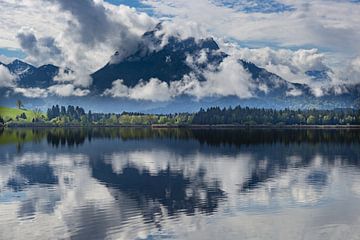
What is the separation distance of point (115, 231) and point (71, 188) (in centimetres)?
3836

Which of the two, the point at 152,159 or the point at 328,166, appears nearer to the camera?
the point at 328,166

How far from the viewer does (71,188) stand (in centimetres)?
9819

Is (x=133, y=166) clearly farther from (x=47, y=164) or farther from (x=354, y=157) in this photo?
(x=354, y=157)

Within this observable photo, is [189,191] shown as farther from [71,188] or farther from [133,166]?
[133,166]

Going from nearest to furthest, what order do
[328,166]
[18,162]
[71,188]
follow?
[71,188] < [328,166] < [18,162]

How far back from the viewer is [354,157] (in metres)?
163

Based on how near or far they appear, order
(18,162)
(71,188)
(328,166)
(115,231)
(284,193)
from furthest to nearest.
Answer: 1. (18,162)
2. (328,166)
3. (71,188)
4. (284,193)
5. (115,231)

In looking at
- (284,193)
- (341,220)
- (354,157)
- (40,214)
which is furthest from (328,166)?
(40,214)

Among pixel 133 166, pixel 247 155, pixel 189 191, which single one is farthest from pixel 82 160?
pixel 189 191

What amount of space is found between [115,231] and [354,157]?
121 m

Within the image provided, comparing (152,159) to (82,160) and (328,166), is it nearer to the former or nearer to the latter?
(82,160)

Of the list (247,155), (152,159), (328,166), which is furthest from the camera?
(247,155)

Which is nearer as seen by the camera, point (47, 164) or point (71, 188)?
point (71, 188)

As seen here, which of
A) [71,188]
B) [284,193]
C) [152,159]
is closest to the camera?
[284,193]
